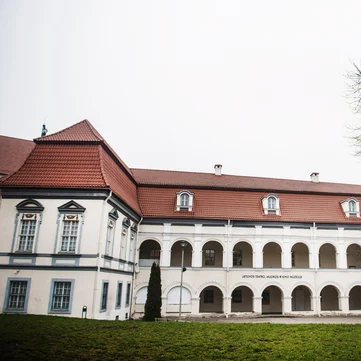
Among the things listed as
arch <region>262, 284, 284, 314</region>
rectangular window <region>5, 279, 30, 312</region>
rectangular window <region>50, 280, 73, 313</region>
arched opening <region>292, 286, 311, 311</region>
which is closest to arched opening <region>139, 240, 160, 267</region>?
arch <region>262, 284, 284, 314</region>

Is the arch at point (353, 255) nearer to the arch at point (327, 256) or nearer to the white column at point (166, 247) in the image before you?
the arch at point (327, 256)

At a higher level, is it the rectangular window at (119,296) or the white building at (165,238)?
the white building at (165,238)

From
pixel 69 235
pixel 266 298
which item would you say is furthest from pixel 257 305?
pixel 69 235

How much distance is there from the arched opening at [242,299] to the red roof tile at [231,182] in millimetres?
8389

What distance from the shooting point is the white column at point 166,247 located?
26.8 metres

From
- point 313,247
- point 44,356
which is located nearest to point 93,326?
point 44,356

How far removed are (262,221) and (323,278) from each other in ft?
21.3

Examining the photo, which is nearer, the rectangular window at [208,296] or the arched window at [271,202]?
the arched window at [271,202]

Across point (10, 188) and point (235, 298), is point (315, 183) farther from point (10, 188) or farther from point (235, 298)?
point (10, 188)

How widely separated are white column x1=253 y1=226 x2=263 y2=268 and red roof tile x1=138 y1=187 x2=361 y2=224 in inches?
42.9

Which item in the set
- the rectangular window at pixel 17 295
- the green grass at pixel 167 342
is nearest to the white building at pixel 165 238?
the rectangular window at pixel 17 295

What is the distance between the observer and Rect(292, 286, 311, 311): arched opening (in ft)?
98.3

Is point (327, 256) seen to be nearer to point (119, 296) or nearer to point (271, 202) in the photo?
point (271, 202)

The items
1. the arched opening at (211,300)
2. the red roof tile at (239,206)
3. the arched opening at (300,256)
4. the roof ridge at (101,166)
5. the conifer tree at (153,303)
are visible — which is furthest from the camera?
the arched opening at (300,256)
